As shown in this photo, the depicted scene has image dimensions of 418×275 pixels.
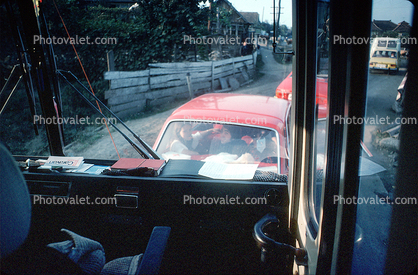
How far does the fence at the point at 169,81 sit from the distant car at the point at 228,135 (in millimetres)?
4214

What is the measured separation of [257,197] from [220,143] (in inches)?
40.6

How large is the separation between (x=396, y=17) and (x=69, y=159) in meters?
2.28

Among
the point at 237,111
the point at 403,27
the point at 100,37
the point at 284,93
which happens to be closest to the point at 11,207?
the point at 403,27

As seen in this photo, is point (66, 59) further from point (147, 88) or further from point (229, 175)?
point (229, 175)

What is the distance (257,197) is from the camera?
2.01m

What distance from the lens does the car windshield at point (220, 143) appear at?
2803 millimetres

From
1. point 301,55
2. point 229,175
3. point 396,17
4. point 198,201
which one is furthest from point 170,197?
point 396,17

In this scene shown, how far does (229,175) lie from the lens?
2.11m

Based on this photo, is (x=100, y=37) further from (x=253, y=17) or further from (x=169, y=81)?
(x=253, y=17)

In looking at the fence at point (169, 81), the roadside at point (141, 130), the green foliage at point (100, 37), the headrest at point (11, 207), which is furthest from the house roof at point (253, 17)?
the fence at point (169, 81)

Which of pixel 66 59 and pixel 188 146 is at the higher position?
pixel 66 59

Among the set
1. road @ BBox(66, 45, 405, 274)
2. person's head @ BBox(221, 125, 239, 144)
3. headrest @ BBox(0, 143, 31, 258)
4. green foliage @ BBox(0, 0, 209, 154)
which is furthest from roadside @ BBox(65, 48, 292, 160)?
road @ BBox(66, 45, 405, 274)

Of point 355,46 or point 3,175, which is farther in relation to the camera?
point 3,175

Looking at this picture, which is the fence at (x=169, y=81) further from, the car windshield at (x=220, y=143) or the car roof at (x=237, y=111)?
the car windshield at (x=220, y=143)
